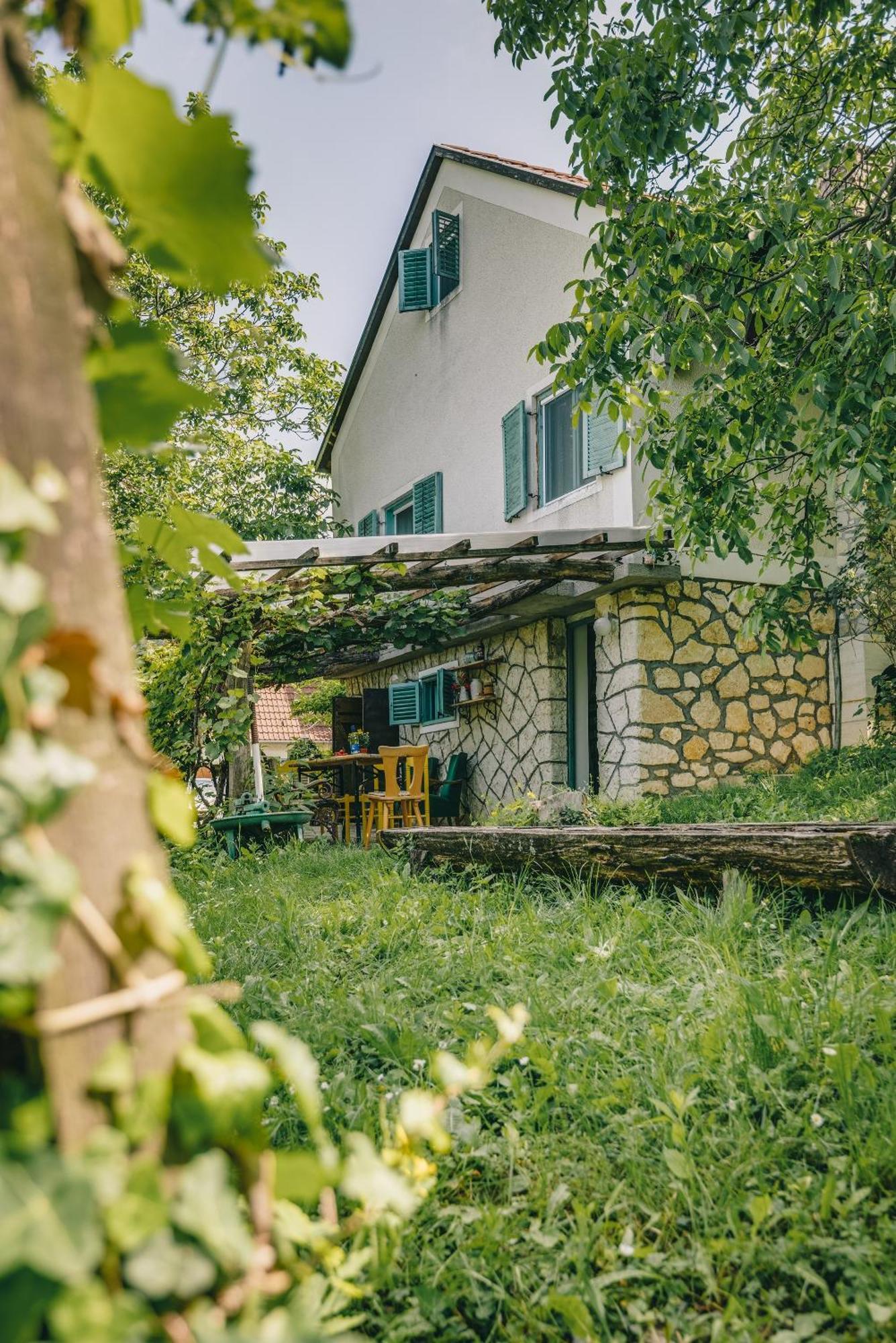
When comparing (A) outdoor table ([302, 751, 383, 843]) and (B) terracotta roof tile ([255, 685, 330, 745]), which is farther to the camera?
(B) terracotta roof tile ([255, 685, 330, 745])

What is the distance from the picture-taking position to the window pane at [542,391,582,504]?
820cm

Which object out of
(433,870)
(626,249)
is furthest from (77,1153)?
(626,249)

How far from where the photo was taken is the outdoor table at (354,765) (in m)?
9.71

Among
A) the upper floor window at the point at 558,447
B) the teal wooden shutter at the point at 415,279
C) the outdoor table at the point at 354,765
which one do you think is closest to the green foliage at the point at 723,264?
the upper floor window at the point at 558,447

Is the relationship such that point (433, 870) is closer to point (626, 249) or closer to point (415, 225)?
point (626, 249)

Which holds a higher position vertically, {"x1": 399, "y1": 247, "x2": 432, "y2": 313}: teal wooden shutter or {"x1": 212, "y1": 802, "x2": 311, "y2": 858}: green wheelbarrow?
{"x1": 399, "y1": 247, "x2": 432, "y2": 313}: teal wooden shutter

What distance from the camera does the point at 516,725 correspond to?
9172 mm

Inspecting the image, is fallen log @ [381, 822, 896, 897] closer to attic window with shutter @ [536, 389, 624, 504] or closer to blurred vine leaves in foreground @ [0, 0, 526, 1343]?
blurred vine leaves in foreground @ [0, 0, 526, 1343]

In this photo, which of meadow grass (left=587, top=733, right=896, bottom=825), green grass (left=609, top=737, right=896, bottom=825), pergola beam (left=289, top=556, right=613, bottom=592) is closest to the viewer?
green grass (left=609, top=737, right=896, bottom=825)

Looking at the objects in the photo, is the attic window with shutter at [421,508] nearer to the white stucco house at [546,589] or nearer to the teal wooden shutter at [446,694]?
the white stucco house at [546,589]

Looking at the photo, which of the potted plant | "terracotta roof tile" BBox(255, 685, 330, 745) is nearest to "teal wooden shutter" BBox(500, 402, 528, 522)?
the potted plant

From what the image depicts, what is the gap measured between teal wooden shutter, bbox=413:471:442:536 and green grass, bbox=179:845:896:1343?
805 centimetres

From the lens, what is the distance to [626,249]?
4449 mm

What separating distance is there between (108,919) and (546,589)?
7686mm
